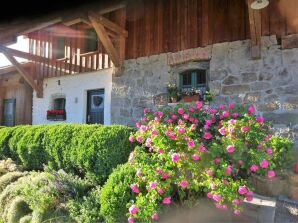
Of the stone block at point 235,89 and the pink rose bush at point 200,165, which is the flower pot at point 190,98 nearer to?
the stone block at point 235,89

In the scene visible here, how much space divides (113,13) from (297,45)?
481 cm

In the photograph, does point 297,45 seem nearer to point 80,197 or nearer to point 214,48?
point 214,48

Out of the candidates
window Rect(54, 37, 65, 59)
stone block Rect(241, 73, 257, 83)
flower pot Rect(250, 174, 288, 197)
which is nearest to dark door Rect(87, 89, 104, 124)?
window Rect(54, 37, 65, 59)

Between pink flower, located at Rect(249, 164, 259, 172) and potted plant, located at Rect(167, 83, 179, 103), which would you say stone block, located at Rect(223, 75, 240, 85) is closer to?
potted plant, located at Rect(167, 83, 179, 103)

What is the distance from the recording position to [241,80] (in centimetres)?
614

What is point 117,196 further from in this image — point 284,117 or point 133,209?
point 284,117

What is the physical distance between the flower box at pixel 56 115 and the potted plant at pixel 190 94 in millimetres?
4274

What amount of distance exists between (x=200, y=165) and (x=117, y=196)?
1.03m

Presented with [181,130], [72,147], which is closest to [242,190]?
[181,130]

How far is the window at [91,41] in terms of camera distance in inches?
352

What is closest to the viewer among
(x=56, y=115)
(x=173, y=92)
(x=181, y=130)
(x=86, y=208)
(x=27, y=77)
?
(x=181, y=130)

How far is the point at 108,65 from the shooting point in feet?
26.9

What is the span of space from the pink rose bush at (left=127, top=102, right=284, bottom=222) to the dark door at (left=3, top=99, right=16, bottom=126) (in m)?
9.76

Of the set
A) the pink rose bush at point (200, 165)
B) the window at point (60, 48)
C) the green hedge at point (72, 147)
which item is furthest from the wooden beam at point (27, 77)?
the pink rose bush at point (200, 165)
